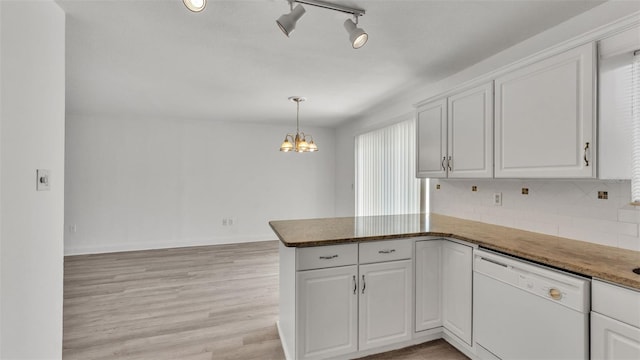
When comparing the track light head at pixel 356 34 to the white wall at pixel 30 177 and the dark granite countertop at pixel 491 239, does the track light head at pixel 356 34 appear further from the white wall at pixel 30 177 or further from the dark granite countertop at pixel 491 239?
the white wall at pixel 30 177

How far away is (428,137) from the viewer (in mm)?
2865

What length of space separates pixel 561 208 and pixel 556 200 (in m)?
0.06

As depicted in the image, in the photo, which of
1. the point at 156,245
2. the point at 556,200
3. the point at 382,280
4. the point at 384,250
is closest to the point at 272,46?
the point at 384,250

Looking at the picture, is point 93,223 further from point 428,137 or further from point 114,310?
point 428,137

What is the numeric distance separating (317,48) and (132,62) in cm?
176

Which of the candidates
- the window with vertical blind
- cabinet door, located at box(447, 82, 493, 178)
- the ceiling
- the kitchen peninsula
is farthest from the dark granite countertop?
the ceiling

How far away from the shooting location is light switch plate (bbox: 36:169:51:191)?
1578mm

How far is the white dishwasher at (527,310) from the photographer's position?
143 cm

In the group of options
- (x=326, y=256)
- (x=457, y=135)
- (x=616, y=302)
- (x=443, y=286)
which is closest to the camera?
(x=616, y=302)

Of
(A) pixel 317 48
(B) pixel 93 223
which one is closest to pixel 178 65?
(A) pixel 317 48

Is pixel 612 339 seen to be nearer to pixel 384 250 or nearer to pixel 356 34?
pixel 384 250

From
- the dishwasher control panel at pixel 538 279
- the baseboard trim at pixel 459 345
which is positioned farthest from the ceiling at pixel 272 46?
the baseboard trim at pixel 459 345

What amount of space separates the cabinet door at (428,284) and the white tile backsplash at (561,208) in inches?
28.7

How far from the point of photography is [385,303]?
6.94 ft
